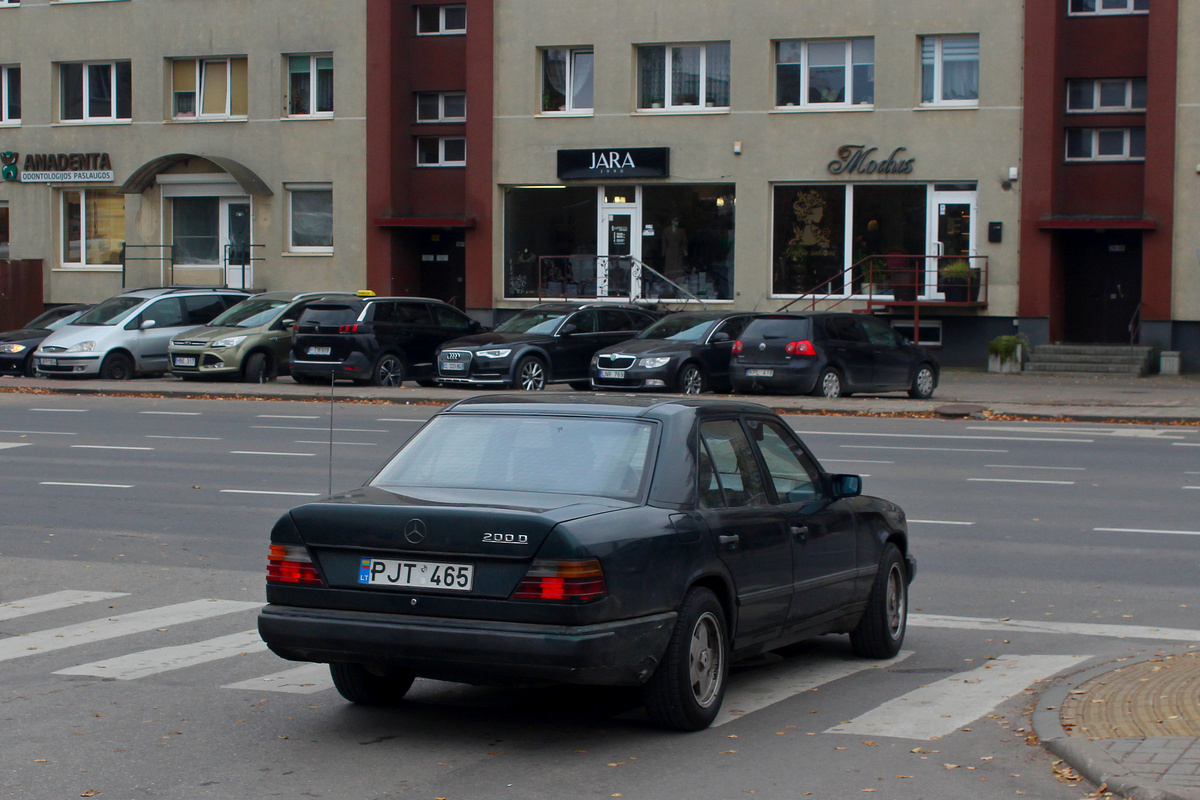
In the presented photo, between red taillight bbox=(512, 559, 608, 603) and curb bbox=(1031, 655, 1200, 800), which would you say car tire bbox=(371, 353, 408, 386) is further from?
red taillight bbox=(512, 559, 608, 603)

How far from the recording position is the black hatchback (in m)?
24.8

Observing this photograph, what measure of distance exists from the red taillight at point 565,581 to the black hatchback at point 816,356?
19.1m

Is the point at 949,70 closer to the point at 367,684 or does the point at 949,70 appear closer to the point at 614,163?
the point at 614,163

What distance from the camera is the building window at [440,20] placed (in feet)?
126

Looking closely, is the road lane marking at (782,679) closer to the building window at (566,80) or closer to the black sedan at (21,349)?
the black sedan at (21,349)

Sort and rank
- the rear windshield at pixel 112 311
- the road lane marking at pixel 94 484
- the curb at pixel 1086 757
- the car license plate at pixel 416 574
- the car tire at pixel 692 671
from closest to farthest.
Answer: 1. the curb at pixel 1086 757
2. the car license plate at pixel 416 574
3. the car tire at pixel 692 671
4. the road lane marking at pixel 94 484
5. the rear windshield at pixel 112 311

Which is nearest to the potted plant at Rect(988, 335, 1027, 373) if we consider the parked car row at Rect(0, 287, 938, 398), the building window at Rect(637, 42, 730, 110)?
the parked car row at Rect(0, 287, 938, 398)

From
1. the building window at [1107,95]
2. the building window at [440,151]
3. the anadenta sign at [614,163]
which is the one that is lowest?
the anadenta sign at [614,163]

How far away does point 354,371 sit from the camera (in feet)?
88.9

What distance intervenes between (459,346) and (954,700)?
20269 mm

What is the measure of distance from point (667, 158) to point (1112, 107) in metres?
10.1

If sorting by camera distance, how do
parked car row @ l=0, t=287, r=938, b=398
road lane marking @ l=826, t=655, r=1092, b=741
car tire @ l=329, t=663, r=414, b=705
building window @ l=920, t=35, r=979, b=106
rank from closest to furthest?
road lane marking @ l=826, t=655, r=1092, b=741 < car tire @ l=329, t=663, r=414, b=705 < parked car row @ l=0, t=287, r=938, b=398 < building window @ l=920, t=35, r=979, b=106

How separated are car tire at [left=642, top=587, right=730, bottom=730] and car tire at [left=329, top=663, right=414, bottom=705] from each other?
122cm

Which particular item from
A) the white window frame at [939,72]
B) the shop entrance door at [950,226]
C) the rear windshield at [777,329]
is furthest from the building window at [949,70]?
the rear windshield at [777,329]
